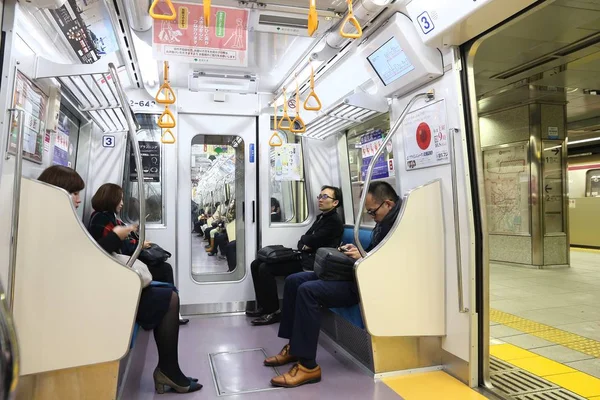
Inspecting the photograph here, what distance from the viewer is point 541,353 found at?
3211 millimetres

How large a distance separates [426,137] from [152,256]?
2631 mm

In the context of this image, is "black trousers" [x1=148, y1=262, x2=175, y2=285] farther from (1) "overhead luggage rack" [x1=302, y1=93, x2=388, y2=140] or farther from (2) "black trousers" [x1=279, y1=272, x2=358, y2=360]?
(1) "overhead luggage rack" [x1=302, y1=93, x2=388, y2=140]

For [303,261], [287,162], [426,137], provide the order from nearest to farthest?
[426,137]
[303,261]
[287,162]

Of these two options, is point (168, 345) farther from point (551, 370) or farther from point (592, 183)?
point (592, 183)

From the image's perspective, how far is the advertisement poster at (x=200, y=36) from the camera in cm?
274

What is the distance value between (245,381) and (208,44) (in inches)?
A: 92.1

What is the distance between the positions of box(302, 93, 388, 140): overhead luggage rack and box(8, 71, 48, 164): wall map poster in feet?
7.18

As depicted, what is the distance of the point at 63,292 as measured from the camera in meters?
2.24

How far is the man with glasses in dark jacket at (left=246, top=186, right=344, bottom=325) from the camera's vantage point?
4.22 meters

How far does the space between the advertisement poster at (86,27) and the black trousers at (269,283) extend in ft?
8.41

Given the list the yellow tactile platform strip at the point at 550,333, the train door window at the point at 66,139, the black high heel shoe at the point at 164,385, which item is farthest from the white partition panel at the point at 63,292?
the yellow tactile platform strip at the point at 550,333

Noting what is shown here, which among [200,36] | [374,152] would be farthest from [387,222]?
[200,36]

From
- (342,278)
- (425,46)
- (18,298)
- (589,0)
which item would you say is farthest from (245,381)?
(589,0)

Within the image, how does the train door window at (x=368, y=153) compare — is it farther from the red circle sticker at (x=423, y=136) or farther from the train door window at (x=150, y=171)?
the train door window at (x=150, y=171)
